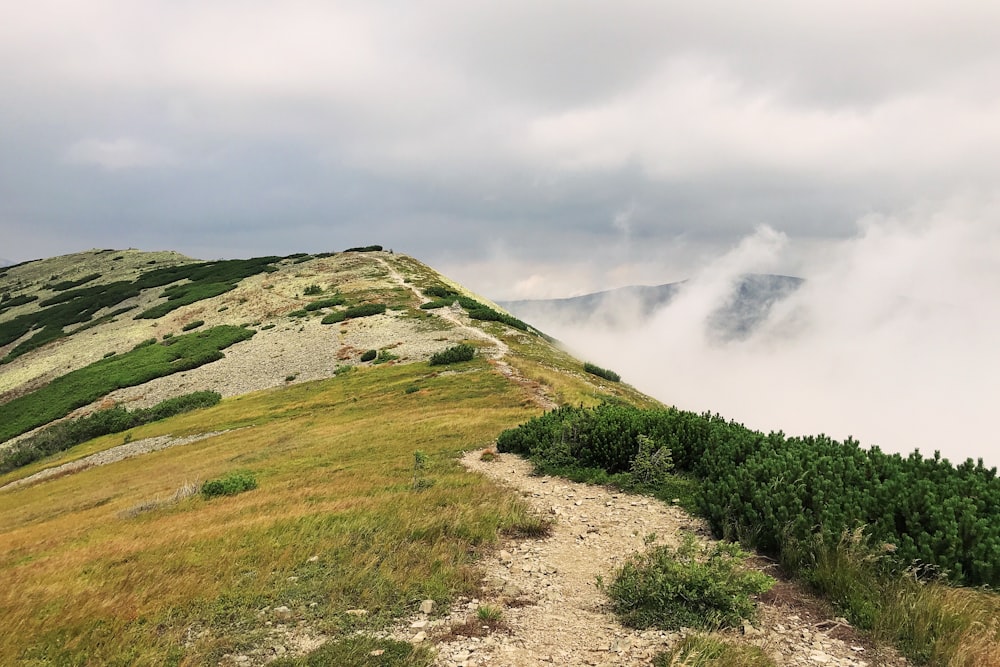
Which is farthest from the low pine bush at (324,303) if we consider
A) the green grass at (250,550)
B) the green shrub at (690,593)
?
the green shrub at (690,593)

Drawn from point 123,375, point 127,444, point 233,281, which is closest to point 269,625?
point 127,444

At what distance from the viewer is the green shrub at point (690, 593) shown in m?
6.80

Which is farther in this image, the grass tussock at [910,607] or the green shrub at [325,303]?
the green shrub at [325,303]

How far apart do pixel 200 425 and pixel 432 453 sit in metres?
21.7

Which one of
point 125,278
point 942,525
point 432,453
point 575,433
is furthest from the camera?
point 125,278

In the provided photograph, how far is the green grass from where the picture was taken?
7160 mm

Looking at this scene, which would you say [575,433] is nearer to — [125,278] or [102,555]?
[102,555]

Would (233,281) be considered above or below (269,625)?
above

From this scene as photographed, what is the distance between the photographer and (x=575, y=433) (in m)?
16.3

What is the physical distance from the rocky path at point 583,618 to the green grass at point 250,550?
2.27 ft

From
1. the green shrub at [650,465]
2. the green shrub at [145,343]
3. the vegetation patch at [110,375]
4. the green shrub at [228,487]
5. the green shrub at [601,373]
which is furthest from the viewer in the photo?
the green shrub at [145,343]

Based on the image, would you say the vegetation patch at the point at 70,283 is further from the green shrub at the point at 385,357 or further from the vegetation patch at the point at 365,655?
the vegetation patch at the point at 365,655

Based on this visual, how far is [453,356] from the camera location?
123 feet

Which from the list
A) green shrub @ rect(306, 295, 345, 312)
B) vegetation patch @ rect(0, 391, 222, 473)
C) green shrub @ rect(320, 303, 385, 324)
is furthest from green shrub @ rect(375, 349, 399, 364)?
green shrub @ rect(306, 295, 345, 312)
